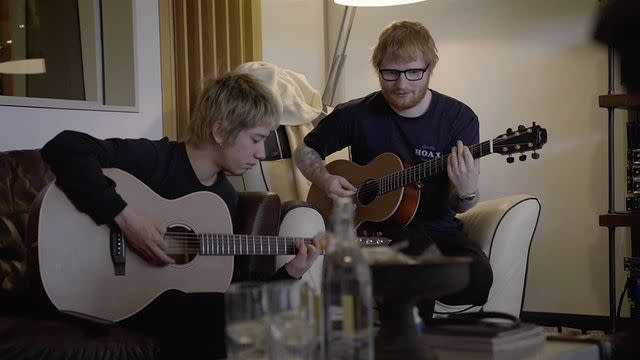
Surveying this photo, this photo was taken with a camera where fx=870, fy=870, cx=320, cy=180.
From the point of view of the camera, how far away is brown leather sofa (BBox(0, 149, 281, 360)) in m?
1.85

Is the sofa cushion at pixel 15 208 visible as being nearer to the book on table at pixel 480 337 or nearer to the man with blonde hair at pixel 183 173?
the man with blonde hair at pixel 183 173

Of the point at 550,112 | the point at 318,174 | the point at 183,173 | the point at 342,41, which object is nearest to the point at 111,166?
the point at 183,173

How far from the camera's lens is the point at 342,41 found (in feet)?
15.0

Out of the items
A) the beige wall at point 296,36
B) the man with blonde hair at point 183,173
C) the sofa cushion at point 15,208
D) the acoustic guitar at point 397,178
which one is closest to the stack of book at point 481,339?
the man with blonde hair at point 183,173

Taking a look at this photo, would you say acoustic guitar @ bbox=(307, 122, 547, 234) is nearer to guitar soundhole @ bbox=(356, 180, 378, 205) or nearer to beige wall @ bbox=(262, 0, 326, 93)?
guitar soundhole @ bbox=(356, 180, 378, 205)

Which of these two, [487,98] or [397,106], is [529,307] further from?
[397,106]

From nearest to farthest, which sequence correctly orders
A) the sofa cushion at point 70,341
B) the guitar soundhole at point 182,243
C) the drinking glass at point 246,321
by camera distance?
1. the drinking glass at point 246,321
2. the sofa cushion at point 70,341
3. the guitar soundhole at point 182,243

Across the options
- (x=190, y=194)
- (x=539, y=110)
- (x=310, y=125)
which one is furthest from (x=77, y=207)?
(x=539, y=110)

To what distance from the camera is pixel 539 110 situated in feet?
12.9

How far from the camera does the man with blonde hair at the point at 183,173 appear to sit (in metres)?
2.07

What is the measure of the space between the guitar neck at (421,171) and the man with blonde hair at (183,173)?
55cm

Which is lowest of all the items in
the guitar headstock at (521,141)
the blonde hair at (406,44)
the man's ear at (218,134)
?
the guitar headstock at (521,141)

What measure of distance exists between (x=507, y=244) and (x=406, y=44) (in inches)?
30.7

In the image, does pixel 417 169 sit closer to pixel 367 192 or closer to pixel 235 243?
pixel 367 192
